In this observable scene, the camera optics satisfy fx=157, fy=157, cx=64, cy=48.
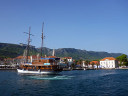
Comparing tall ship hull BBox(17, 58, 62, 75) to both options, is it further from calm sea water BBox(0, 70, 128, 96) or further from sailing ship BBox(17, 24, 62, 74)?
calm sea water BBox(0, 70, 128, 96)

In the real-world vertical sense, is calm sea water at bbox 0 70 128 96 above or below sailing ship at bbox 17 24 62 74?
below

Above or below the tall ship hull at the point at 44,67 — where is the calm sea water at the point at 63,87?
below

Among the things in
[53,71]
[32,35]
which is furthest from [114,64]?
[53,71]

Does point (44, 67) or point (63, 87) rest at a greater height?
point (44, 67)

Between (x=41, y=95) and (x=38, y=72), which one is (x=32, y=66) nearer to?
(x=38, y=72)

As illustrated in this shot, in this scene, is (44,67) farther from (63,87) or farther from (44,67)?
(63,87)

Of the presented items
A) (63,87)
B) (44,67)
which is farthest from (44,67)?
(63,87)

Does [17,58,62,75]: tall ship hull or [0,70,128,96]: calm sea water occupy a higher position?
[17,58,62,75]: tall ship hull

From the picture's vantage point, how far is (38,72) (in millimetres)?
71812

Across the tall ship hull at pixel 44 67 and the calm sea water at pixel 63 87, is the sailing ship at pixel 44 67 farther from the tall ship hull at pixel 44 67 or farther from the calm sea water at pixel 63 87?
the calm sea water at pixel 63 87

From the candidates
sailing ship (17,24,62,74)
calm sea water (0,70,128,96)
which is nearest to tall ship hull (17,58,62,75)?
sailing ship (17,24,62,74)

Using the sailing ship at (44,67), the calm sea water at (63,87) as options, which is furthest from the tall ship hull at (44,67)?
the calm sea water at (63,87)

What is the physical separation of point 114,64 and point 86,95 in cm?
18343

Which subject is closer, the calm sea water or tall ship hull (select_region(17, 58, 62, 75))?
the calm sea water
